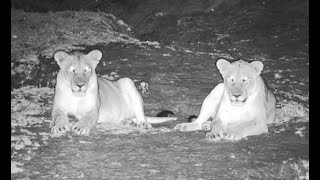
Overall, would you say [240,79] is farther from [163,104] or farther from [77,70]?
[163,104]

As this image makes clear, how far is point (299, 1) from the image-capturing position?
663 inches

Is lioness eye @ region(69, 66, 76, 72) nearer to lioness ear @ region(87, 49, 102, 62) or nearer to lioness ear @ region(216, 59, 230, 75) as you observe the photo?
lioness ear @ region(87, 49, 102, 62)

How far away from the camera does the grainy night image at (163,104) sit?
207 inches

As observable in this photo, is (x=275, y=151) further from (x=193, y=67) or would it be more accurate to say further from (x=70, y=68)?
(x=193, y=67)

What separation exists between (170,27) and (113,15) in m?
3.18

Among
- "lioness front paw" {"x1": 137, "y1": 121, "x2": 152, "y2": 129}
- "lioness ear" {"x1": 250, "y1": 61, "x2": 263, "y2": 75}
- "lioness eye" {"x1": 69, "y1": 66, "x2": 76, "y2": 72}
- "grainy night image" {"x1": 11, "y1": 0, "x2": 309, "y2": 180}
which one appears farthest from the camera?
"lioness front paw" {"x1": 137, "y1": 121, "x2": 152, "y2": 129}

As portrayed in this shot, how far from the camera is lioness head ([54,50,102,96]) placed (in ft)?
21.9

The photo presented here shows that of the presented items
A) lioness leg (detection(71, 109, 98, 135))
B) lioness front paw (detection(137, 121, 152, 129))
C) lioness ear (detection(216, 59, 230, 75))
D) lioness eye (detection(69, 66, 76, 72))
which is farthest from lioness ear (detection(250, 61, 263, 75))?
lioness eye (detection(69, 66, 76, 72))

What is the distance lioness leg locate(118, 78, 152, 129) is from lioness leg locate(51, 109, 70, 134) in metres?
1.18

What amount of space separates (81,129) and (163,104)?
2.74 meters

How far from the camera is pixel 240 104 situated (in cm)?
641

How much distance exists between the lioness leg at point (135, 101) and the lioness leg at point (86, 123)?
776 millimetres

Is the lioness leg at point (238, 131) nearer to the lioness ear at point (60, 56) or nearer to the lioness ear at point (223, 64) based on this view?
the lioness ear at point (223, 64)

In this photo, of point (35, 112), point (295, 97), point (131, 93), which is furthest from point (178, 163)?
point (295, 97)
